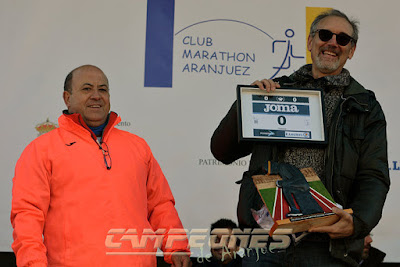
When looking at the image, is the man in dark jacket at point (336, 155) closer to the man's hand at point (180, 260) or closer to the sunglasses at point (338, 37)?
the sunglasses at point (338, 37)

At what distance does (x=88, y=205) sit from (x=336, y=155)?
3.64ft

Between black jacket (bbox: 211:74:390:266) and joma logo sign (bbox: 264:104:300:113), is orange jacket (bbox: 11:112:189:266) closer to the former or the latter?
black jacket (bbox: 211:74:390:266)

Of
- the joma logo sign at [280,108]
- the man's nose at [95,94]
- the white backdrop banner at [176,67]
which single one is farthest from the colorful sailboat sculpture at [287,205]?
the white backdrop banner at [176,67]

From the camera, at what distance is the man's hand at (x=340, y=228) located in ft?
6.47

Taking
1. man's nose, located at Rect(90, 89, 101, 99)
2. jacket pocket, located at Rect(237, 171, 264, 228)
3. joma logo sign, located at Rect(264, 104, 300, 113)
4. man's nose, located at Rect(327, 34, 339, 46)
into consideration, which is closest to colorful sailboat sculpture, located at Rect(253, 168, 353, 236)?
jacket pocket, located at Rect(237, 171, 264, 228)

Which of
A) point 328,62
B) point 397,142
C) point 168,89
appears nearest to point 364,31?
point 397,142

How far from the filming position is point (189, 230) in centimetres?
387

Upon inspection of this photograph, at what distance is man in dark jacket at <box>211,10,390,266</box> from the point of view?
2078 millimetres

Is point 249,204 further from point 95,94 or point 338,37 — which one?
point 95,94

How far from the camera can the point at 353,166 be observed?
2152 millimetres

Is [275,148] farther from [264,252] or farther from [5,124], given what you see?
[5,124]

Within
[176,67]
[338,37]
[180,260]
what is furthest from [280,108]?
[176,67]

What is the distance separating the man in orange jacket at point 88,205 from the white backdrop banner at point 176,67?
132cm

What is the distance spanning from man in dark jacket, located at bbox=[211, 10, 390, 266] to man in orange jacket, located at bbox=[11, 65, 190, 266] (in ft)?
1.48
